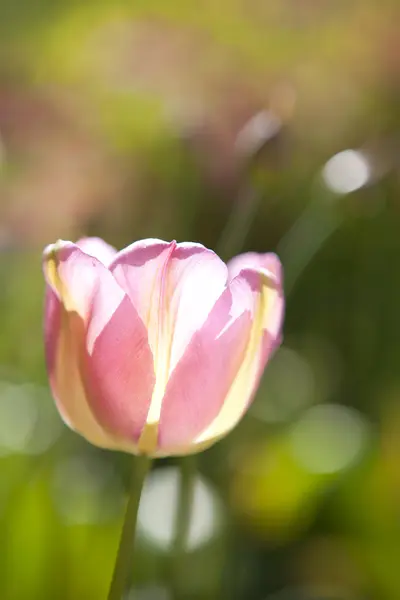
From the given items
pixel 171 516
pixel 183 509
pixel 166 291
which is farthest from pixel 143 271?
pixel 171 516

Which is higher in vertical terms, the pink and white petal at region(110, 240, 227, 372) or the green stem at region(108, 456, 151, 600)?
the pink and white petal at region(110, 240, 227, 372)

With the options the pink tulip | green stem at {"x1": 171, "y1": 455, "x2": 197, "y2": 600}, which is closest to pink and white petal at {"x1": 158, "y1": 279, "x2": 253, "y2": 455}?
the pink tulip

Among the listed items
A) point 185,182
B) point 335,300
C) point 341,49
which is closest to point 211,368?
point 185,182

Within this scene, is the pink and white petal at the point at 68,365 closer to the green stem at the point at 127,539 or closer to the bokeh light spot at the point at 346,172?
the green stem at the point at 127,539

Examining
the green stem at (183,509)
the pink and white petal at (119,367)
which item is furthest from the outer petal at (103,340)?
the green stem at (183,509)

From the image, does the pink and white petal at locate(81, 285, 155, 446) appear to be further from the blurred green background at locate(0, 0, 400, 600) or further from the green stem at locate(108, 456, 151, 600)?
the blurred green background at locate(0, 0, 400, 600)

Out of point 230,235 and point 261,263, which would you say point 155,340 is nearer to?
point 261,263

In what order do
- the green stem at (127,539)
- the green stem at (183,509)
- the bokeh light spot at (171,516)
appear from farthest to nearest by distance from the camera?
the bokeh light spot at (171,516) → the green stem at (183,509) → the green stem at (127,539)

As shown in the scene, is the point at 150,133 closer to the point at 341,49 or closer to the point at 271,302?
the point at 341,49
